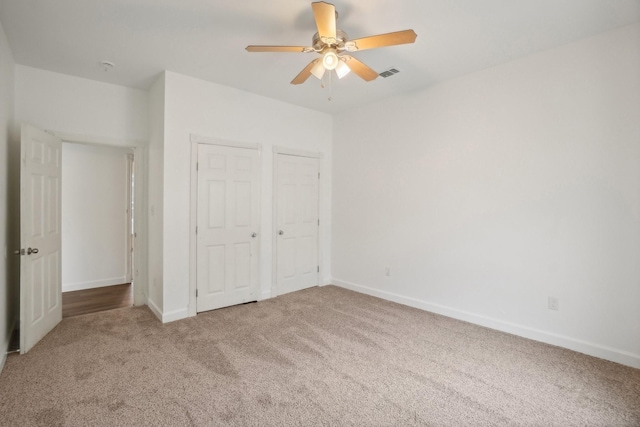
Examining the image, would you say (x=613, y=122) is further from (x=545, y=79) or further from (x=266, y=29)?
(x=266, y=29)

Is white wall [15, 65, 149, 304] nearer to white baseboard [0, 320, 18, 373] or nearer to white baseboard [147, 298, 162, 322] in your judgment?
white baseboard [147, 298, 162, 322]

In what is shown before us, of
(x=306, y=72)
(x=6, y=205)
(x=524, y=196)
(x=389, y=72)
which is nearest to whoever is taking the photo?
(x=306, y=72)

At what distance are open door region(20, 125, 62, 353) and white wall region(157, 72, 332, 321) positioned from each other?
3.49 ft

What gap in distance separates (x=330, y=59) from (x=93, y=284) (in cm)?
498

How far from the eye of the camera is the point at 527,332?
306 centimetres

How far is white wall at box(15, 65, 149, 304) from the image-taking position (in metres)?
3.29

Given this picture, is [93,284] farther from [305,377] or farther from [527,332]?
[527,332]

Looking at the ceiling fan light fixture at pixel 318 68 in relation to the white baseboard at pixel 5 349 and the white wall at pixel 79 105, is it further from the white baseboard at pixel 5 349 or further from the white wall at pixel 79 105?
the white baseboard at pixel 5 349

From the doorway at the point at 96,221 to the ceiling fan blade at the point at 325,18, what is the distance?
12.1 ft

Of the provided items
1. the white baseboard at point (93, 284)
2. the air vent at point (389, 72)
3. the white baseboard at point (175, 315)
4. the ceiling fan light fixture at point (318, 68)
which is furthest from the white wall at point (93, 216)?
the air vent at point (389, 72)

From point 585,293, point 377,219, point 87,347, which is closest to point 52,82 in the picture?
point 87,347

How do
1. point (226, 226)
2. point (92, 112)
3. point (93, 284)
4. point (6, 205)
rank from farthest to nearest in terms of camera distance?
point (93, 284) < point (226, 226) < point (92, 112) < point (6, 205)

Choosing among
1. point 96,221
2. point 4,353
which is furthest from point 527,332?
point 96,221

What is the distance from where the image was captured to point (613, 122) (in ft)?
8.57
